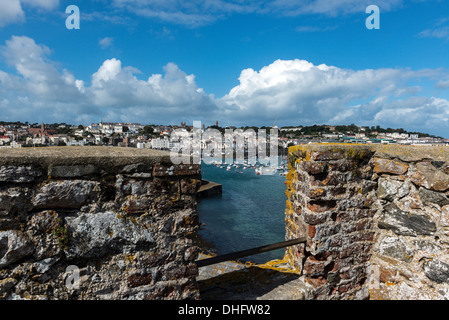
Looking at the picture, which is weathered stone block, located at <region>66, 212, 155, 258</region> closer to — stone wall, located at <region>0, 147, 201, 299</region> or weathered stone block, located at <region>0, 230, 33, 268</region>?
stone wall, located at <region>0, 147, 201, 299</region>

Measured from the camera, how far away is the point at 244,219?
A: 25.4 m

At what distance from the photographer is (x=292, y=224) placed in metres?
3.58

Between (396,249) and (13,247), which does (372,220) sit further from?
(13,247)

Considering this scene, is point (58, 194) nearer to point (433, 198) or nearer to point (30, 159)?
point (30, 159)

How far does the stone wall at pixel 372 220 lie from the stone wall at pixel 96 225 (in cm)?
149

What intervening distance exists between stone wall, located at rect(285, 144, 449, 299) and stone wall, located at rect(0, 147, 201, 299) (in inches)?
58.7

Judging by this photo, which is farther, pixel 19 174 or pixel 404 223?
pixel 404 223

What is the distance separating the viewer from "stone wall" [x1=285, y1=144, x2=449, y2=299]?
2891 mm

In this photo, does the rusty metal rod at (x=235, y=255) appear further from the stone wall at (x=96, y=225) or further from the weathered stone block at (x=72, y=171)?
the weathered stone block at (x=72, y=171)

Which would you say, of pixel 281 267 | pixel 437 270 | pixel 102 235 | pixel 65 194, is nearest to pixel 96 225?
pixel 102 235

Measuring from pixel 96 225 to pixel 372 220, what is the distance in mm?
3116

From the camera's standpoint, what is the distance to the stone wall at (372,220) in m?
2.89
